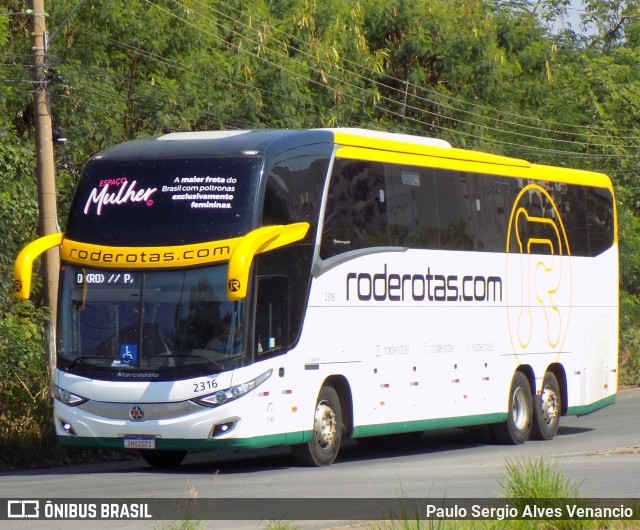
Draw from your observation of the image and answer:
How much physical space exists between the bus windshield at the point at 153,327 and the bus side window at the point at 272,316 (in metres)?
0.32

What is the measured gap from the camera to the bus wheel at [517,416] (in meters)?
20.4

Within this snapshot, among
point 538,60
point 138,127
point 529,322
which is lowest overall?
point 529,322

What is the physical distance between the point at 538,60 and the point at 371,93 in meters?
10.6

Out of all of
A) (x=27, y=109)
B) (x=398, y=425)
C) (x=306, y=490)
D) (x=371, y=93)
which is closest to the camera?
(x=306, y=490)

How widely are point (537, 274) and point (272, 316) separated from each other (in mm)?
6771

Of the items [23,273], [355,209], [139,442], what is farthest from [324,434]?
[23,273]

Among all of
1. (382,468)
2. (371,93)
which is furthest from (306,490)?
(371,93)

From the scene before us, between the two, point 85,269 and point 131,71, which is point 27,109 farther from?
point 85,269

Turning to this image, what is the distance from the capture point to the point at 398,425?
58.4 ft

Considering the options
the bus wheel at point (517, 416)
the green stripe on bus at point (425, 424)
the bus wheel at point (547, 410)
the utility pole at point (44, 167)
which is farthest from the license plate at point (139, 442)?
the bus wheel at point (547, 410)

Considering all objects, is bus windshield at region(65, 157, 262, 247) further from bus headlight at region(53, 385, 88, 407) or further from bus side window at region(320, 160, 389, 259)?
bus headlight at region(53, 385, 88, 407)

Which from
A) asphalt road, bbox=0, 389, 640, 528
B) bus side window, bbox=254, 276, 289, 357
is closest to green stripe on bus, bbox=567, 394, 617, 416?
asphalt road, bbox=0, 389, 640, 528

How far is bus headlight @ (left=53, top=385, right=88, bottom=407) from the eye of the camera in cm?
1558

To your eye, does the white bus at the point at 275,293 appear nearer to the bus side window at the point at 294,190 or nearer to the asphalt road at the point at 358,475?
the bus side window at the point at 294,190
